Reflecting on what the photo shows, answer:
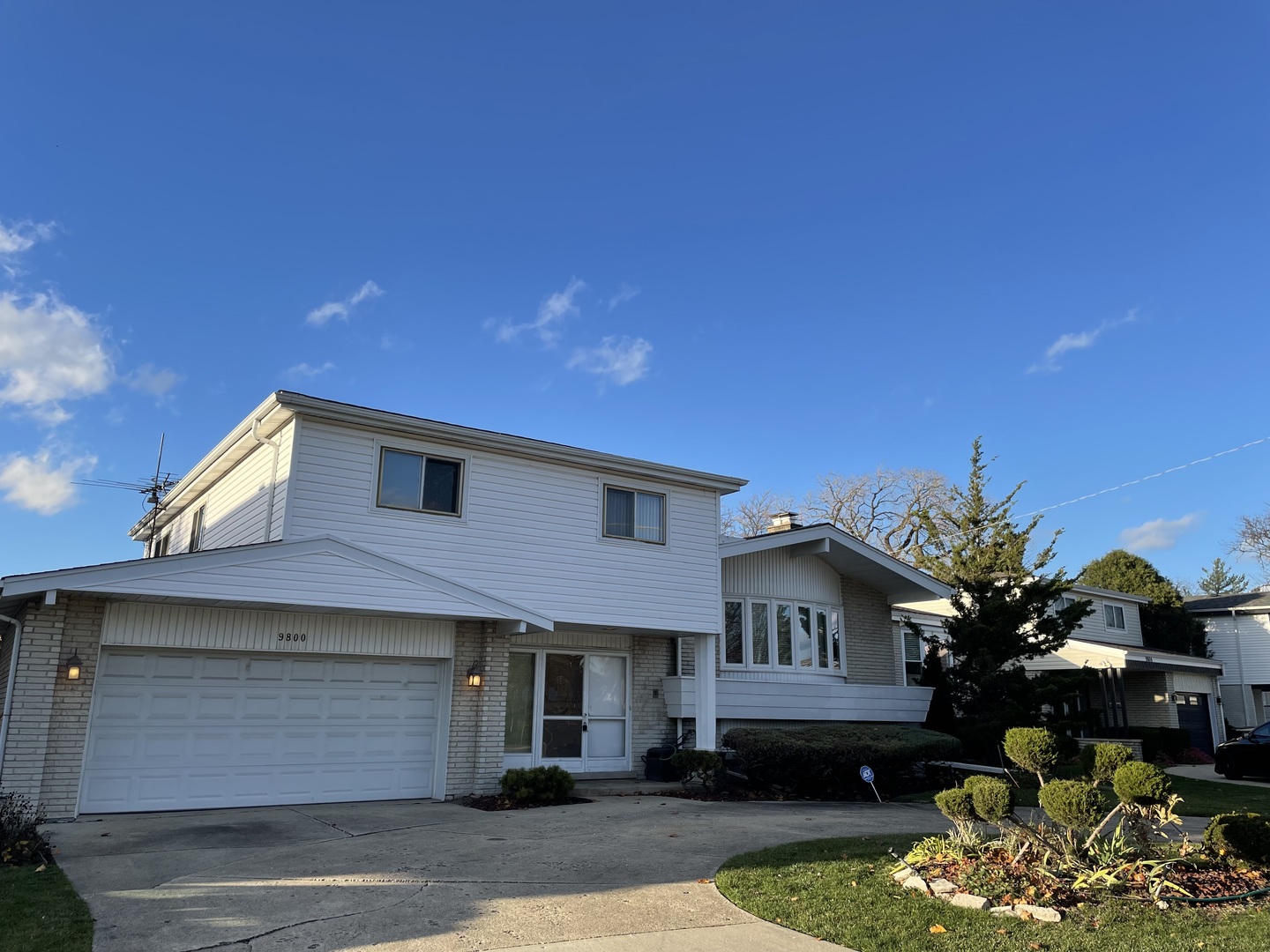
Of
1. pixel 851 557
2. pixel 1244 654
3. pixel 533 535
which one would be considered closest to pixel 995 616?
pixel 851 557

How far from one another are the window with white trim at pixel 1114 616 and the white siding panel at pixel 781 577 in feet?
56.9

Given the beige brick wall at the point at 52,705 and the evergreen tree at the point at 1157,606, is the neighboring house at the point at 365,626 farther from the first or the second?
the evergreen tree at the point at 1157,606

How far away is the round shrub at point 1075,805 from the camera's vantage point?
696 cm

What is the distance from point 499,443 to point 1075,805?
32.2 ft

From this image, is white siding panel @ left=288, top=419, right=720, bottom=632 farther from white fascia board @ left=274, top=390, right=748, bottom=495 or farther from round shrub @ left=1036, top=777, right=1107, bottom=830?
round shrub @ left=1036, top=777, right=1107, bottom=830

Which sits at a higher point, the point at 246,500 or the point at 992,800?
the point at 246,500

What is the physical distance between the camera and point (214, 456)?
15.5m

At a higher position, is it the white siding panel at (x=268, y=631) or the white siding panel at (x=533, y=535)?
the white siding panel at (x=533, y=535)

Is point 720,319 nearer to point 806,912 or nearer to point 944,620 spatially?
point 944,620

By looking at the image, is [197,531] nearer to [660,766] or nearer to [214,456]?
[214,456]

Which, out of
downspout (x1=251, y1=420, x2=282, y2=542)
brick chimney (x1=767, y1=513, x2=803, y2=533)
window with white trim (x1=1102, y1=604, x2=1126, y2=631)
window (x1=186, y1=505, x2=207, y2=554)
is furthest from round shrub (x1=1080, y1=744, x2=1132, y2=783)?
window with white trim (x1=1102, y1=604, x2=1126, y2=631)

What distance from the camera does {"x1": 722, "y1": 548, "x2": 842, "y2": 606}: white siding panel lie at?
18453 mm

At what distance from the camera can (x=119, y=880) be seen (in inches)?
292

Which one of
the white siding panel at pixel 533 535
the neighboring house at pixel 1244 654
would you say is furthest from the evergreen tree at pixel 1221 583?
the white siding panel at pixel 533 535
